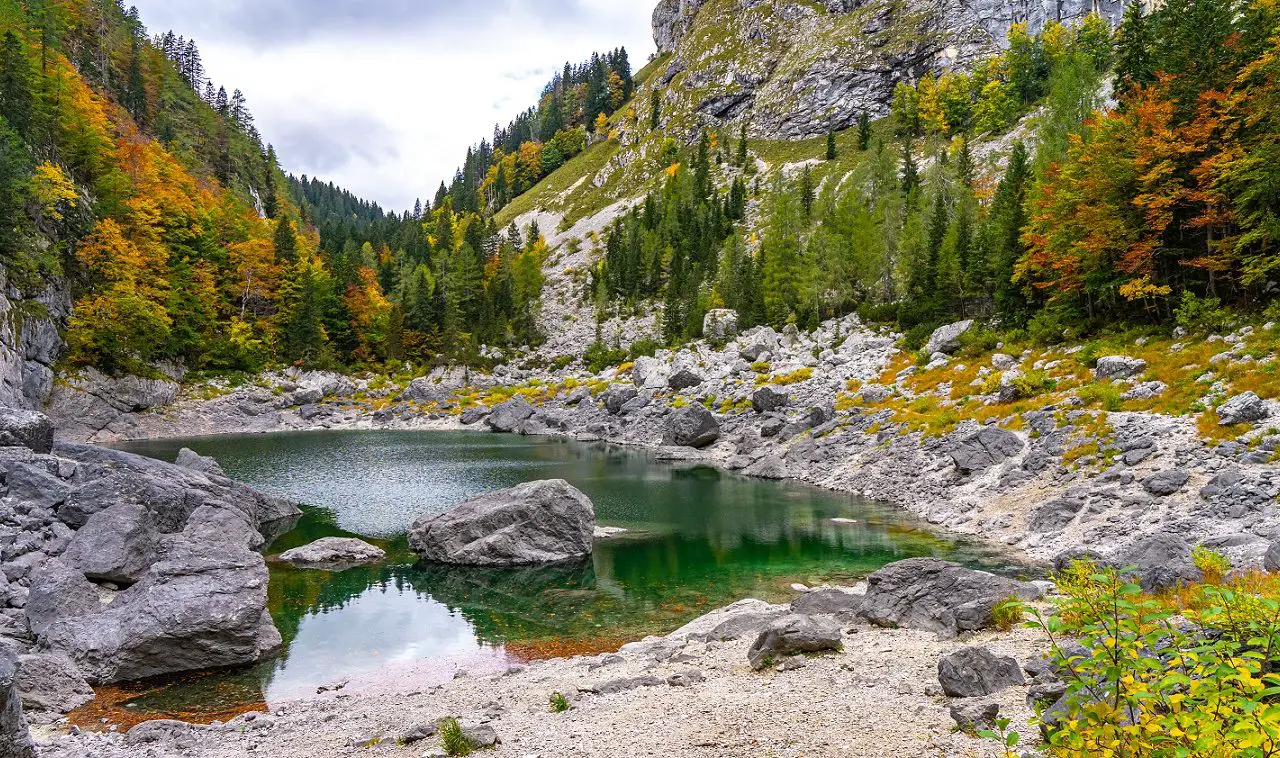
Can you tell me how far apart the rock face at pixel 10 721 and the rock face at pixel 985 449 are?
115ft

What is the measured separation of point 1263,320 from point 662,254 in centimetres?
9332

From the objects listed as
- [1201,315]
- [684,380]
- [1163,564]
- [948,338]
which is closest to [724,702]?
[1163,564]

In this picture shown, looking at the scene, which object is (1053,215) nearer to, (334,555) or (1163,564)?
(1163,564)

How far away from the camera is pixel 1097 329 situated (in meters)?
40.5

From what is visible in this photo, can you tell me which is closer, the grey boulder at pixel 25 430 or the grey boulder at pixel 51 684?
the grey boulder at pixel 51 684

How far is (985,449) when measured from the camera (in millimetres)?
33281

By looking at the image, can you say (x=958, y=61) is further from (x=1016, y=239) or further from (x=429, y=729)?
(x=429, y=729)

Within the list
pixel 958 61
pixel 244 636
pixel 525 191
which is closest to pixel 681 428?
pixel 244 636

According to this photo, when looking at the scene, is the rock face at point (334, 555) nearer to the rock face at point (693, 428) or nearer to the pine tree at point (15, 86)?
the rock face at point (693, 428)

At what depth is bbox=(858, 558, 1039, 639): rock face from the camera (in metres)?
14.5

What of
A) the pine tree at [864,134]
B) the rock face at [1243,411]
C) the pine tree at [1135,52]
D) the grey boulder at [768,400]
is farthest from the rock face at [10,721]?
the pine tree at [864,134]

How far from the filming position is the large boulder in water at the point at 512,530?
2695 cm

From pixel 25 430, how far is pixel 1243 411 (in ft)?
153

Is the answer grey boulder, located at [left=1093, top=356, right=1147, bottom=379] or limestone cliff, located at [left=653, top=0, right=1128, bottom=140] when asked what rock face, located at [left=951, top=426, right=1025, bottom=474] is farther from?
limestone cliff, located at [left=653, top=0, right=1128, bottom=140]
